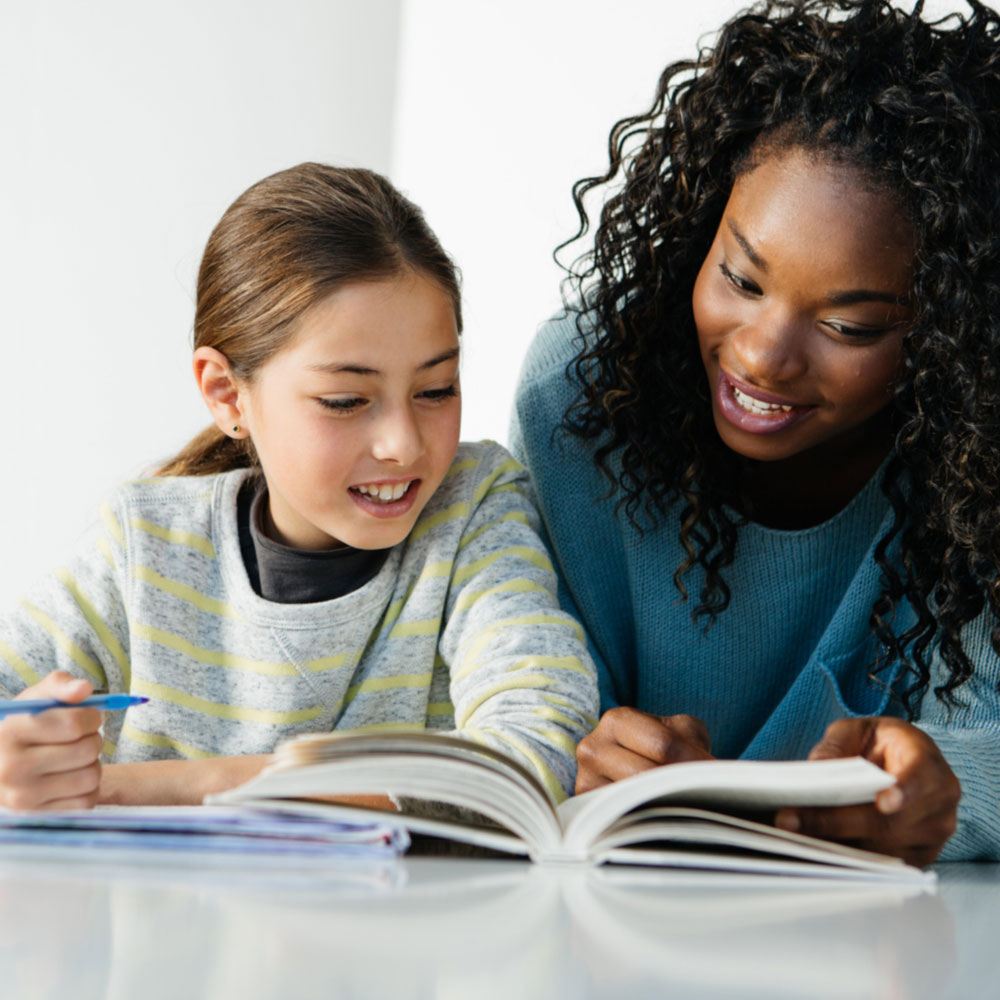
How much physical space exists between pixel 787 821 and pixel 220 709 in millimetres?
745

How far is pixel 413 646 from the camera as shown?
1415mm

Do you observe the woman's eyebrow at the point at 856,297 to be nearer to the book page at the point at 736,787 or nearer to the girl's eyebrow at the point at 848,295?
the girl's eyebrow at the point at 848,295

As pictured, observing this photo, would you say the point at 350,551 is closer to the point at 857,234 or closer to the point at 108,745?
the point at 108,745

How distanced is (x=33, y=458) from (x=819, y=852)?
2.25 meters

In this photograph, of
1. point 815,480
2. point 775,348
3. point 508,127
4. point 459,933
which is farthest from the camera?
point 508,127

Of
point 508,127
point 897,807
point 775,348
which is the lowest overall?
point 897,807

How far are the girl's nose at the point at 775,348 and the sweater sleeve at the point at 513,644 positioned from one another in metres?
0.34

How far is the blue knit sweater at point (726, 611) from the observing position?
4.95 ft

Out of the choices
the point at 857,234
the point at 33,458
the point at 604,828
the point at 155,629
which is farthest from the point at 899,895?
the point at 33,458

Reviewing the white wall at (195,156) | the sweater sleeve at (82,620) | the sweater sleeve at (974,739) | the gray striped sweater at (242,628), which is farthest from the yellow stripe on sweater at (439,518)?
the white wall at (195,156)

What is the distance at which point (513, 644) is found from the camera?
1.26 m

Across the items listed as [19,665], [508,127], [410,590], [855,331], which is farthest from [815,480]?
[508,127]

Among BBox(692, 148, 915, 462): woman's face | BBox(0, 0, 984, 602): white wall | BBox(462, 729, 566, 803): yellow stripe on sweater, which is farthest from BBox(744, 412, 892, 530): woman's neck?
BBox(0, 0, 984, 602): white wall

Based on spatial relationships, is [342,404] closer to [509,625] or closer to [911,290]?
[509,625]
